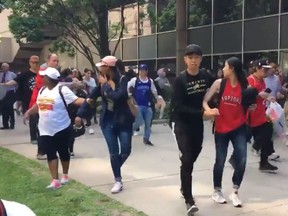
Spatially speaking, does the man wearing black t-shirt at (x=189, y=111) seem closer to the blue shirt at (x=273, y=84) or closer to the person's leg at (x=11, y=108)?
the blue shirt at (x=273, y=84)

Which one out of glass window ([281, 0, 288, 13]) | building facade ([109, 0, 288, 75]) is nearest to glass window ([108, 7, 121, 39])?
building facade ([109, 0, 288, 75])

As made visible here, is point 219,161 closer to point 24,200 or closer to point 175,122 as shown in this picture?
point 175,122

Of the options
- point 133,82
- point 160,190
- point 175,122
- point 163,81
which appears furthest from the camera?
point 163,81

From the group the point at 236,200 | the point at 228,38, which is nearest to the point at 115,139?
the point at 236,200

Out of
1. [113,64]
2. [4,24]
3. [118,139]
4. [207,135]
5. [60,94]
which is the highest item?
[4,24]

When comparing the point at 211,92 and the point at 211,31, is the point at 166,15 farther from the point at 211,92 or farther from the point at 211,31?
the point at 211,92

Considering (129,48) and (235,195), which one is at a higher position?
(129,48)

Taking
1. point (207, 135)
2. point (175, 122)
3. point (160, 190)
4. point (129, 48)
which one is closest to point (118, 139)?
point (160, 190)

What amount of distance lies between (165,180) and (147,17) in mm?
17680

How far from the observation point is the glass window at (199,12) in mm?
20534

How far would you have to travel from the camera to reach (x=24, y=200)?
19.2ft

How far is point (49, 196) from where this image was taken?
6020 mm

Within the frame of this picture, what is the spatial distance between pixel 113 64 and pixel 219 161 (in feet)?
5.71

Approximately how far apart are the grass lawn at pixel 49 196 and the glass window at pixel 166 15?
15.9m
